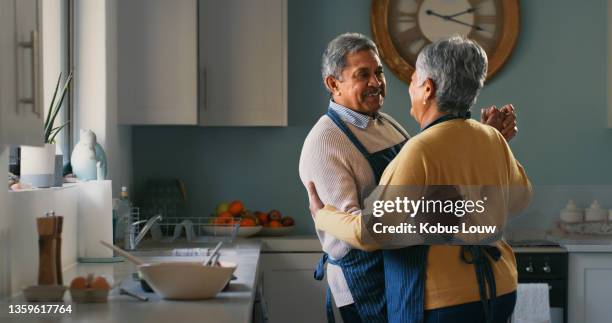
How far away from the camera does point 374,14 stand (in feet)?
15.7

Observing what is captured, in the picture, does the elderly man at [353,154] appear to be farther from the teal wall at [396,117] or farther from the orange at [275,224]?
the teal wall at [396,117]

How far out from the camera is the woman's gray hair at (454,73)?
221 centimetres

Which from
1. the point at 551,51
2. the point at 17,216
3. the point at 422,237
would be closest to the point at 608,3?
the point at 551,51

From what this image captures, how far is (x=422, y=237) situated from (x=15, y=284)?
43.9 inches

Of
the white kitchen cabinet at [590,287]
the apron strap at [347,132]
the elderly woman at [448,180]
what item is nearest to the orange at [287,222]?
the white kitchen cabinet at [590,287]

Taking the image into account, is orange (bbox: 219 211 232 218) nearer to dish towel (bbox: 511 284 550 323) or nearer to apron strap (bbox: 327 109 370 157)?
dish towel (bbox: 511 284 550 323)

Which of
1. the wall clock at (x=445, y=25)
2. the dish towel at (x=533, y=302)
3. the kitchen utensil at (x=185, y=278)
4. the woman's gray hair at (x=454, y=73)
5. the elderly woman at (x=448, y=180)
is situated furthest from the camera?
the wall clock at (x=445, y=25)

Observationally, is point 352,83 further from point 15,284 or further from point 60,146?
point 60,146

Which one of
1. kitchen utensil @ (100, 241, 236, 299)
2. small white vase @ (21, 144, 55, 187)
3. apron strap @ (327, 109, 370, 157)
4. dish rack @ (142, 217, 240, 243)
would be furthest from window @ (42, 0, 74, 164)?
kitchen utensil @ (100, 241, 236, 299)

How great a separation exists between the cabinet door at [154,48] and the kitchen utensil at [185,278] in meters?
2.06

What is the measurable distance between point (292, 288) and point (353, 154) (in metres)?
1.87

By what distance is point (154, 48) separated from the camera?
435cm

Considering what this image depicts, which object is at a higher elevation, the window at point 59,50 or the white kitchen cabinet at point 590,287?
the window at point 59,50

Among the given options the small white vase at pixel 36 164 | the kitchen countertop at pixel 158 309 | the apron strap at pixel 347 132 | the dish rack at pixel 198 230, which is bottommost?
the dish rack at pixel 198 230
